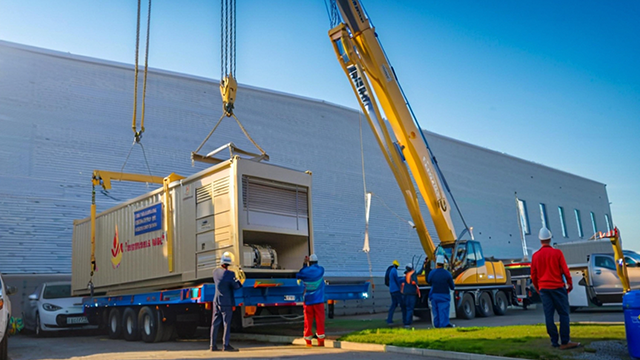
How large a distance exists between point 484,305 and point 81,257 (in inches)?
448

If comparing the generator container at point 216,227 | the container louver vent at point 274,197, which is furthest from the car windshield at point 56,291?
the container louver vent at point 274,197

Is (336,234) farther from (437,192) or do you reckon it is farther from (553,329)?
(553,329)

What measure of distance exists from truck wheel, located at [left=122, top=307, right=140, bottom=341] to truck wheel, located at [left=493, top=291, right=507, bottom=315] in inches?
416

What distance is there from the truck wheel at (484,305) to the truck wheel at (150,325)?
365 inches

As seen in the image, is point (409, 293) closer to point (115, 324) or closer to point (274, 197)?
point (274, 197)

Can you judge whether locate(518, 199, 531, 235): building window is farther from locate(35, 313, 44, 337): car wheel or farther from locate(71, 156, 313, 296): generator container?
locate(35, 313, 44, 337): car wheel

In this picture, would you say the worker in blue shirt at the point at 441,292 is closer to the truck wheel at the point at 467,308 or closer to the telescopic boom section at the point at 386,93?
the telescopic boom section at the point at 386,93

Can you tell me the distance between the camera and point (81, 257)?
595 inches

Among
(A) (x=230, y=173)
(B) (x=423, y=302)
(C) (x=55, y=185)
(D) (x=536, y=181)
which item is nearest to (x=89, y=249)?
(C) (x=55, y=185)

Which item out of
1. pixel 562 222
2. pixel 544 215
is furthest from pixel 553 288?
pixel 562 222

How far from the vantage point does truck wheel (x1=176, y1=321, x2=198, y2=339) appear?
40.1 feet

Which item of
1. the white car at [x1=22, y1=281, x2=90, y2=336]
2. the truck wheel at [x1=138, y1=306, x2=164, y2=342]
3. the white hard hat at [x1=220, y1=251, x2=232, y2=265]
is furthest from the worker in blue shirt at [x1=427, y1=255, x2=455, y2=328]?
the white car at [x1=22, y1=281, x2=90, y2=336]

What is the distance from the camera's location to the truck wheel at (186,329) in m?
12.2

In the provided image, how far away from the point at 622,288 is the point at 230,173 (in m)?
11.0
